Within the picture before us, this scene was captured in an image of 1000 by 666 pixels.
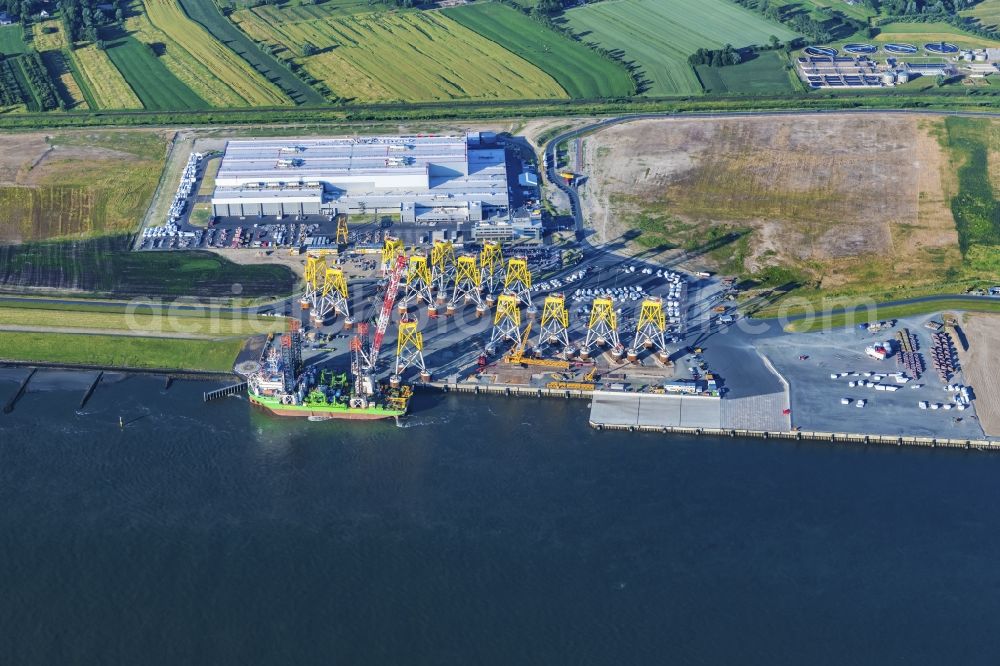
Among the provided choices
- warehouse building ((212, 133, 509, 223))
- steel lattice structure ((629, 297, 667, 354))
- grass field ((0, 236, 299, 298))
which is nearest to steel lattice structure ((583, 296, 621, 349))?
steel lattice structure ((629, 297, 667, 354))

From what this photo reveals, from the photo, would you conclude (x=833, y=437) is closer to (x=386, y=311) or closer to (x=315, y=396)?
(x=386, y=311)

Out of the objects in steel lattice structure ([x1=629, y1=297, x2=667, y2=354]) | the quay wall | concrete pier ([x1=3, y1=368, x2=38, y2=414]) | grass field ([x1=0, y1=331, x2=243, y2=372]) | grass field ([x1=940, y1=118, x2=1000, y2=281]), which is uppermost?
grass field ([x1=940, y1=118, x2=1000, y2=281])

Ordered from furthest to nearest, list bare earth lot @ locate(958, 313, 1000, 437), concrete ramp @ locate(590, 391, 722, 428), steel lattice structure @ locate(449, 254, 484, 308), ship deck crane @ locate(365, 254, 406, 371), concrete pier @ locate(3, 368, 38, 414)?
steel lattice structure @ locate(449, 254, 484, 308), ship deck crane @ locate(365, 254, 406, 371), concrete pier @ locate(3, 368, 38, 414), bare earth lot @ locate(958, 313, 1000, 437), concrete ramp @ locate(590, 391, 722, 428)

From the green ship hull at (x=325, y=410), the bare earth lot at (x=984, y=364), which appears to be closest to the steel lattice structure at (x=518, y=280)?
the green ship hull at (x=325, y=410)

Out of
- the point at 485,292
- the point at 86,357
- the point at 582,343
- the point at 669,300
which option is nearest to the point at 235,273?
the point at 86,357

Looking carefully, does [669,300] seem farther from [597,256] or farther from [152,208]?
[152,208]

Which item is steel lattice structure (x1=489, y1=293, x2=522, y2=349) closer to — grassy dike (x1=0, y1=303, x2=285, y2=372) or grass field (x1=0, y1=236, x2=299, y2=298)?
grassy dike (x1=0, y1=303, x2=285, y2=372)

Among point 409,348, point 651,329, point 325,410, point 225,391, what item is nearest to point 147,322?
point 225,391
